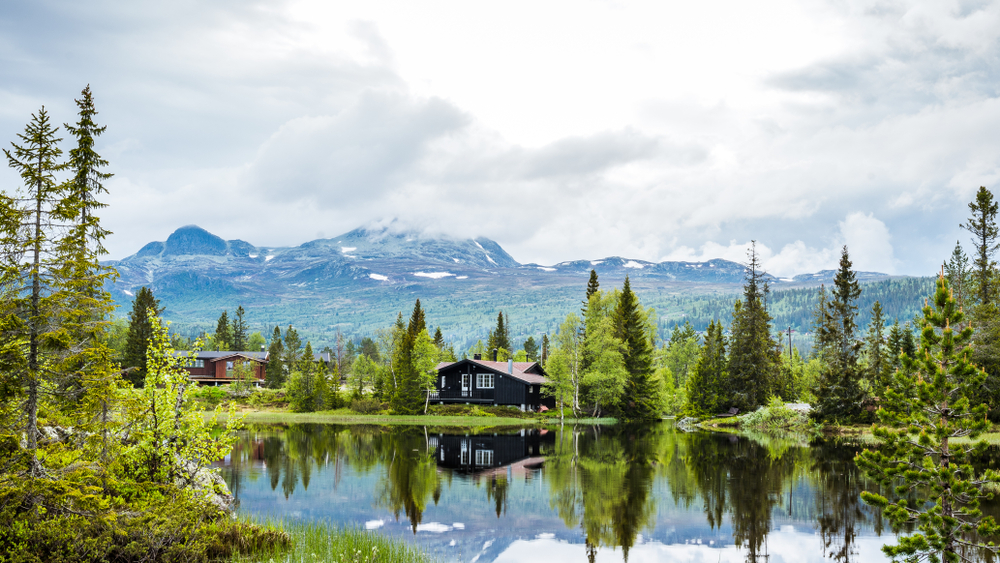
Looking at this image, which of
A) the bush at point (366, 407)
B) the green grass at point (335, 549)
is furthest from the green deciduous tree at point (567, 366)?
the green grass at point (335, 549)

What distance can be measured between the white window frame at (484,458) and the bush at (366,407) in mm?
32955

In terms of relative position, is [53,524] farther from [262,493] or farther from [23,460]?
[262,493]

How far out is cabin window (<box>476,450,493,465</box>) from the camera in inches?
1303

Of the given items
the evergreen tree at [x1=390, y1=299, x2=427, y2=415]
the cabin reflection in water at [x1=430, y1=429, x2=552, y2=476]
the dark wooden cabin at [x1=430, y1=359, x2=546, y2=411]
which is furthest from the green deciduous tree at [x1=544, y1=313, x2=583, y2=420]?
the cabin reflection in water at [x1=430, y1=429, x2=552, y2=476]

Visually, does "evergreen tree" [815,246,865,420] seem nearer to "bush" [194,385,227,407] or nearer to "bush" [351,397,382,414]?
"bush" [351,397,382,414]

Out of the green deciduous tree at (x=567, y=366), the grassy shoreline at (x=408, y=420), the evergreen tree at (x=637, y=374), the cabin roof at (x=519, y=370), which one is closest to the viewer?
the grassy shoreline at (x=408, y=420)

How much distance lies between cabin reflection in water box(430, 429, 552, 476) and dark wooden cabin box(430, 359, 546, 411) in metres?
17.8

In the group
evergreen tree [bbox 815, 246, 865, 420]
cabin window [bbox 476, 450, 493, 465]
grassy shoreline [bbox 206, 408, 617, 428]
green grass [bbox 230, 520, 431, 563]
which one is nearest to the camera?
green grass [bbox 230, 520, 431, 563]

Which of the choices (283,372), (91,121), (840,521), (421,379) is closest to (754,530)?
(840,521)

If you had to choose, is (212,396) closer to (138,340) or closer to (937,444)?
(138,340)

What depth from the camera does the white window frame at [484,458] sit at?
1281 inches

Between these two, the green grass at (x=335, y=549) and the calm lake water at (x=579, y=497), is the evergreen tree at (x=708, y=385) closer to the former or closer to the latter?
the calm lake water at (x=579, y=497)

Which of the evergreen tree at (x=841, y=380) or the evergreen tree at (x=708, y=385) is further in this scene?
the evergreen tree at (x=708, y=385)

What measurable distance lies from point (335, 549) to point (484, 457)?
21044 millimetres
